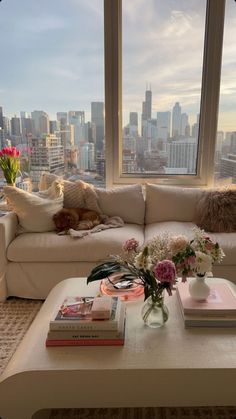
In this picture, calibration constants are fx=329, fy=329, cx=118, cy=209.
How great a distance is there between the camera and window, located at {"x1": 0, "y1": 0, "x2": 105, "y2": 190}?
3.19 m

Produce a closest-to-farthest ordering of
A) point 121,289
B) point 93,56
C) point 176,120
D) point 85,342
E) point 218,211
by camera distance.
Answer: point 85,342 < point 121,289 < point 218,211 < point 93,56 < point 176,120

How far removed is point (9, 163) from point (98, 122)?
1.01 meters

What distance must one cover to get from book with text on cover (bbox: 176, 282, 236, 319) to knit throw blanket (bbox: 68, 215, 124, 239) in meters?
1.07

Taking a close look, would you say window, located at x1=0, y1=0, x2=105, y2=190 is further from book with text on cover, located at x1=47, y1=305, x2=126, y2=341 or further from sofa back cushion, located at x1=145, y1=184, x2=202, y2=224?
book with text on cover, located at x1=47, y1=305, x2=126, y2=341

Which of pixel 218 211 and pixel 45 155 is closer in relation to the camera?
pixel 218 211

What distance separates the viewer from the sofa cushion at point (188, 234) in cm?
235

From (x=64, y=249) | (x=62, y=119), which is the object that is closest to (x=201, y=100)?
(x=62, y=119)

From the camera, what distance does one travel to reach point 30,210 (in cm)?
258

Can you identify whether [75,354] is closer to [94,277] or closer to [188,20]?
[94,277]

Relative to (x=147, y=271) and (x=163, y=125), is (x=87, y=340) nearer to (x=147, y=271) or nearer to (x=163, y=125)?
(x=147, y=271)

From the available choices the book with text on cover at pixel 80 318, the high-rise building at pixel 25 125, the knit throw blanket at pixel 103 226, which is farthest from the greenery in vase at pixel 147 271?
the high-rise building at pixel 25 125

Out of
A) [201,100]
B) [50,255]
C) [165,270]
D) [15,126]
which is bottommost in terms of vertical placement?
[50,255]

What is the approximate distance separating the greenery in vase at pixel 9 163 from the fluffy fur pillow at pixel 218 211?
1672mm

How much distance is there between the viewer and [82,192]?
2908 mm
